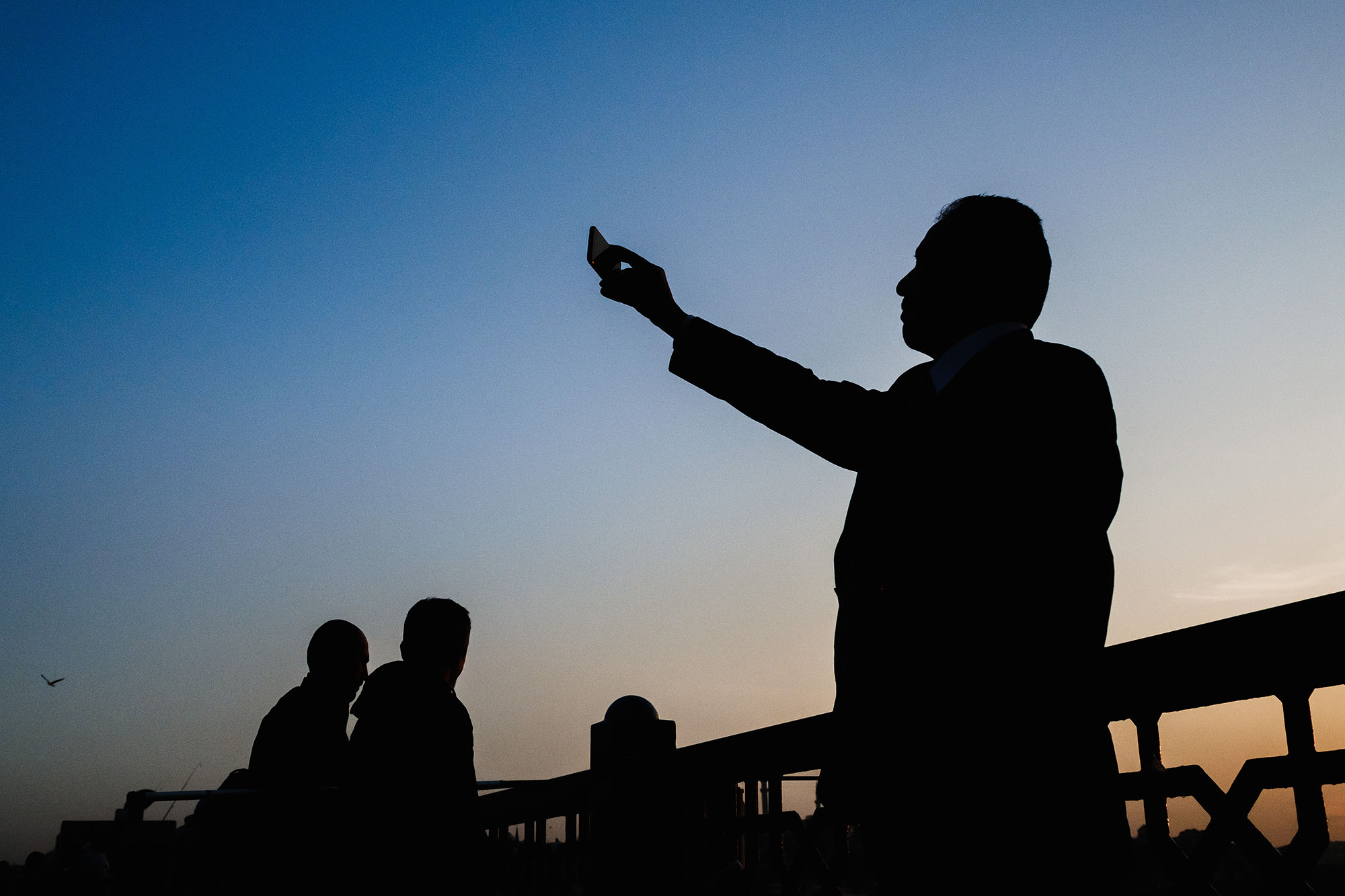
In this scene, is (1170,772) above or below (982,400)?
below

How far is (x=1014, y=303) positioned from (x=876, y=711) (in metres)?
0.97

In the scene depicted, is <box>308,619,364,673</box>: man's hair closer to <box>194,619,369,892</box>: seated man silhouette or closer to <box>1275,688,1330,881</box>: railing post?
<box>194,619,369,892</box>: seated man silhouette

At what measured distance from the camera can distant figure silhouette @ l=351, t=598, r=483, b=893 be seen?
3523 millimetres

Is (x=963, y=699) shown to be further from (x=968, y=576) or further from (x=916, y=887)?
(x=916, y=887)

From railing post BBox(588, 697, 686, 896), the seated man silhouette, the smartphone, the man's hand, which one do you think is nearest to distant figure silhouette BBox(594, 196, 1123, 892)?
the man's hand

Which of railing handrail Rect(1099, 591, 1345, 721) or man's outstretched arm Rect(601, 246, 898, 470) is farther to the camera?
man's outstretched arm Rect(601, 246, 898, 470)

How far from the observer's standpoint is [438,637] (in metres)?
3.80

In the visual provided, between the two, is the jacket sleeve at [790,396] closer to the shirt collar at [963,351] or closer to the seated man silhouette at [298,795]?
the shirt collar at [963,351]

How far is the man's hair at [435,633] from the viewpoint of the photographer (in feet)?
12.3

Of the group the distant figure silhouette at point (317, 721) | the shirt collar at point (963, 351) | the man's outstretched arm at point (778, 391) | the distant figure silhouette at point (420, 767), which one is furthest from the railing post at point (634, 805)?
the shirt collar at point (963, 351)

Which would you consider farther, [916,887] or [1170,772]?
[1170,772]

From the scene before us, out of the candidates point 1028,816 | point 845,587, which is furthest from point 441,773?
point 1028,816

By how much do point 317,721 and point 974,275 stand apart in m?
3.50

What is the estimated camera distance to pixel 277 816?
3982 millimetres
